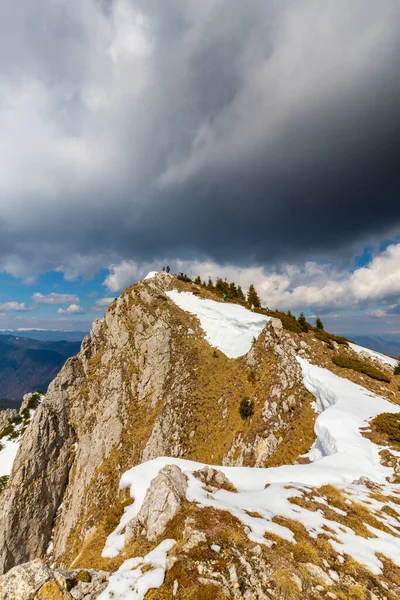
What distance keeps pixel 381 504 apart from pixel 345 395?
14.2 meters

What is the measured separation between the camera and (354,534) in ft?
30.7

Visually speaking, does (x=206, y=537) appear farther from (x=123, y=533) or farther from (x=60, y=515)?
(x=60, y=515)

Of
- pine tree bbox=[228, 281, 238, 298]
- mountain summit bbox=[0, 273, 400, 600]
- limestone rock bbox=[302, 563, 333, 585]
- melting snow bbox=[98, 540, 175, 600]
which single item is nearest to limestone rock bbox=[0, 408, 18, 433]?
mountain summit bbox=[0, 273, 400, 600]

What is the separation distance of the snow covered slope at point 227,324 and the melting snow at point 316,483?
21994 millimetres

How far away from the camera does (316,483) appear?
13477mm

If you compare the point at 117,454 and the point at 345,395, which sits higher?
the point at 345,395

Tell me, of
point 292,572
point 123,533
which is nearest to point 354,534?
point 292,572

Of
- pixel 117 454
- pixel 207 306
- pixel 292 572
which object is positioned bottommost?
pixel 117 454

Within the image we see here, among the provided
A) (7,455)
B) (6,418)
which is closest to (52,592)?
(7,455)

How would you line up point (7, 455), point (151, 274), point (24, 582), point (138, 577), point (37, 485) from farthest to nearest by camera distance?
1. point (151, 274)
2. point (7, 455)
3. point (37, 485)
4. point (138, 577)
5. point (24, 582)

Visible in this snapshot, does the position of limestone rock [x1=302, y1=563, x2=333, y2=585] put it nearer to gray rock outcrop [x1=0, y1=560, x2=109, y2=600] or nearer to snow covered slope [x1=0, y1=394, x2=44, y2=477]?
gray rock outcrop [x1=0, y1=560, x2=109, y2=600]

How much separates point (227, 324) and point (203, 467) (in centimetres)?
3741

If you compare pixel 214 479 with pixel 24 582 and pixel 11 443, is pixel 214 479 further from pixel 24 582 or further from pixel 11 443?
pixel 11 443

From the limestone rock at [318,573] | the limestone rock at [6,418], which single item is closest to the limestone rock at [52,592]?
the limestone rock at [318,573]
